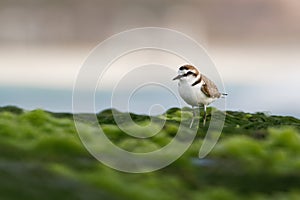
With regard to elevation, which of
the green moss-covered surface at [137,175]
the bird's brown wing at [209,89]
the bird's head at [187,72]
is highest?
the bird's brown wing at [209,89]

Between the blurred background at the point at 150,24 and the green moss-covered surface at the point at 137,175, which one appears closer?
the green moss-covered surface at the point at 137,175

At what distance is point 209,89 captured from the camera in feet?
18.2

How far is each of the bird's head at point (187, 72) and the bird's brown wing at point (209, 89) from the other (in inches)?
6.2

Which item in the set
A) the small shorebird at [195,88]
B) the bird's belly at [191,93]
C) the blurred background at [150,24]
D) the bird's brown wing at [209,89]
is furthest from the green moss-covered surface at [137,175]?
the blurred background at [150,24]

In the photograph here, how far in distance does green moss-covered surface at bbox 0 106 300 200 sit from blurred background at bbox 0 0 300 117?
29541 mm

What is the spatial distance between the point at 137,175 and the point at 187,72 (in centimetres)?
375

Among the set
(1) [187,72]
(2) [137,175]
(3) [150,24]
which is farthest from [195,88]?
(3) [150,24]

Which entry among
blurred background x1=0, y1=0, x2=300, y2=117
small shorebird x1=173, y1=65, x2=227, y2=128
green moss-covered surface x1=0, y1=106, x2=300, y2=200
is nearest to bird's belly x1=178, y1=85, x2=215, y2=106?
small shorebird x1=173, y1=65, x2=227, y2=128

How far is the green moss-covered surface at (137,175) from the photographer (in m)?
1.26

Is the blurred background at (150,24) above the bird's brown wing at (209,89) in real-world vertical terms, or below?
above

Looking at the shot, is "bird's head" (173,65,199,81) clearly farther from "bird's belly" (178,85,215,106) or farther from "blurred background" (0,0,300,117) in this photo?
"blurred background" (0,0,300,117)

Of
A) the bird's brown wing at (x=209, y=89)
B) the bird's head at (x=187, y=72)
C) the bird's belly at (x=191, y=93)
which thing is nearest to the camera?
the bird's head at (x=187, y=72)

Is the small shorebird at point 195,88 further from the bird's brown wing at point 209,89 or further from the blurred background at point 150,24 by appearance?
the blurred background at point 150,24

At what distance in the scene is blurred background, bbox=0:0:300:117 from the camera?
35.6m
